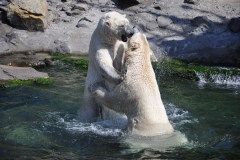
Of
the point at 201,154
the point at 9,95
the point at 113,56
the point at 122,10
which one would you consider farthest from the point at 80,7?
the point at 201,154

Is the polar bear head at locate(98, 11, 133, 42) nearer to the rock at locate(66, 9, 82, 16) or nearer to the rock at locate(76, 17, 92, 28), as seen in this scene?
the rock at locate(76, 17, 92, 28)

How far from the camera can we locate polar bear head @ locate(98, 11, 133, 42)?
5.98 m

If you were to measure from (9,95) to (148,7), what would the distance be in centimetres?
973

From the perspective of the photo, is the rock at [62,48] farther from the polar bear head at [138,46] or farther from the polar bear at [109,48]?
the polar bear head at [138,46]

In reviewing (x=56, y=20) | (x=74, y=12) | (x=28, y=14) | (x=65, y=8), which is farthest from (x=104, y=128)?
(x=65, y=8)

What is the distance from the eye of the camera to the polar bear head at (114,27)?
5.98m

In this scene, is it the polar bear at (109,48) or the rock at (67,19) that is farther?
the rock at (67,19)

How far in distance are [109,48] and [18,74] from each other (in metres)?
5.39

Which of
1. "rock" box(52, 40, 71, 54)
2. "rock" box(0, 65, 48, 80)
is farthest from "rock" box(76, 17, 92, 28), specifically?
"rock" box(0, 65, 48, 80)

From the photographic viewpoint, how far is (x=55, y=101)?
348 inches

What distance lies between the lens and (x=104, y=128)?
21.5ft

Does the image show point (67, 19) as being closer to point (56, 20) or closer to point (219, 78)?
point (56, 20)

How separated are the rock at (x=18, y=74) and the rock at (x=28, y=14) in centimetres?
566

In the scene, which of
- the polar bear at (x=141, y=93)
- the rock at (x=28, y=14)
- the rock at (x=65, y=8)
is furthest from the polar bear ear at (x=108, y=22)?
the rock at (x=65, y=8)
